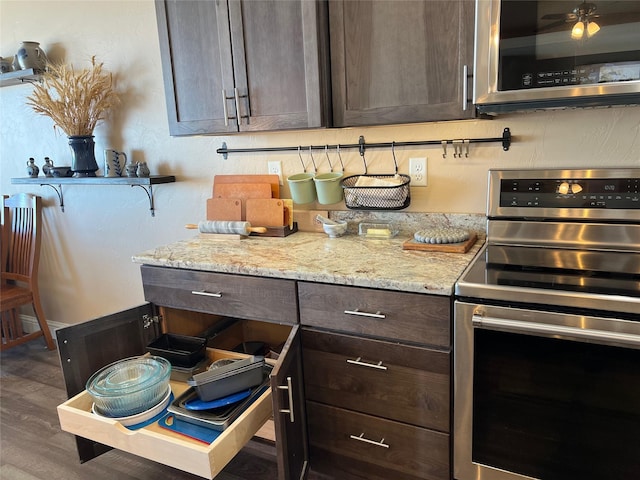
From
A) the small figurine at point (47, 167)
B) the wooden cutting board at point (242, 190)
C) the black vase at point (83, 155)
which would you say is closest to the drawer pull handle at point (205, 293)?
the wooden cutting board at point (242, 190)

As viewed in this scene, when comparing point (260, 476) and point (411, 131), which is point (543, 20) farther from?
point (260, 476)

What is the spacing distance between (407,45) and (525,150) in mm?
562

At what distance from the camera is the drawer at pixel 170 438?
1.25 metres

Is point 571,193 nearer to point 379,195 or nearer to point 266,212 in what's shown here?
point 379,195

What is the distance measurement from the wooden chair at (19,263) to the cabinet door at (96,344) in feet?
4.64

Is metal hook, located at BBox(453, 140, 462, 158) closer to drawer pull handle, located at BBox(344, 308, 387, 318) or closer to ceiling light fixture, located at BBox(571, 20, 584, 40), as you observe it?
ceiling light fixture, located at BBox(571, 20, 584, 40)

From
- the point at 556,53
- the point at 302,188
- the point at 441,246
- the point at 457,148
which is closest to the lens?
the point at 556,53

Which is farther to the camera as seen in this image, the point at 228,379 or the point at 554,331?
the point at 228,379

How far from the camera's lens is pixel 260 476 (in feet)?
5.89

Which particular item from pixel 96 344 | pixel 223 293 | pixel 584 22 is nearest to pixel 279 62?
pixel 223 293

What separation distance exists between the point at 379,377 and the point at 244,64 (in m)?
1.22

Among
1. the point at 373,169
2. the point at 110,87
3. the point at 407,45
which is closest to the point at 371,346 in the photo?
the point at 373,169

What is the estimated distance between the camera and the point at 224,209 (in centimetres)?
210

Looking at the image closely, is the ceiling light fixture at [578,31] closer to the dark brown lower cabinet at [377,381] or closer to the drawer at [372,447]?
the dark brown lower cabinet at [377,381]
